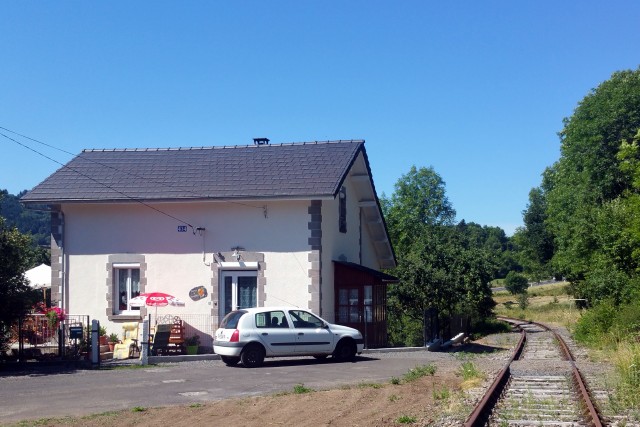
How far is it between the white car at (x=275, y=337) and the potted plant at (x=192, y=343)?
10.0 ft

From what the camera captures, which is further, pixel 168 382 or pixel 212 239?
pixel 212 239

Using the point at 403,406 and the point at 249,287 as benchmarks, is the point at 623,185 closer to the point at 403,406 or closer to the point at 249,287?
the point at 249,287

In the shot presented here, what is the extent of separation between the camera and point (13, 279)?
732 inches

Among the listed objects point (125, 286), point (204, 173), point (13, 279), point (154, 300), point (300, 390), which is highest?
point (204, 173)

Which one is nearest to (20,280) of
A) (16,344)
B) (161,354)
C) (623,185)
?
(16,344)

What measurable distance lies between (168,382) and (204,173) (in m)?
10.1

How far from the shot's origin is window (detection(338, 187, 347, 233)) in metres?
25.5

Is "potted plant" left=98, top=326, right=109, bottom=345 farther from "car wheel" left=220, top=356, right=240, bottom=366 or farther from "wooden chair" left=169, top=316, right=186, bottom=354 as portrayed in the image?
"car wheel" left=220, top=356, right=240, bottom=366

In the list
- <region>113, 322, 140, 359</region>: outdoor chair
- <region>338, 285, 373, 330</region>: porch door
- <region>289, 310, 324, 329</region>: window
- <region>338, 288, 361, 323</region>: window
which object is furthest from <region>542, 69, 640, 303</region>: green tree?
<region>113, 322, 140, 359</region>: outdoor chair

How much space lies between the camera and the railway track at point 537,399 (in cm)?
1017

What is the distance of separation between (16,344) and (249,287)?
6704 mm

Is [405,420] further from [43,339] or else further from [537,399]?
[43,339]

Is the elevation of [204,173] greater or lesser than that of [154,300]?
greater

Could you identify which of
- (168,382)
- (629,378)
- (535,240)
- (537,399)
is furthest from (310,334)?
(535,240)
